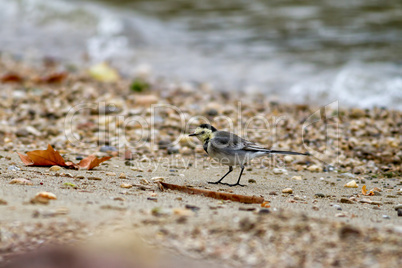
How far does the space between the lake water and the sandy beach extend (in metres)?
1.23

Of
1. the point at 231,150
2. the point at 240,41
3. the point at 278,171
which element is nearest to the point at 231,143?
the point at 231,150

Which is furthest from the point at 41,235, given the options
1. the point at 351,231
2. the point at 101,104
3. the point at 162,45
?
the point at 162,45

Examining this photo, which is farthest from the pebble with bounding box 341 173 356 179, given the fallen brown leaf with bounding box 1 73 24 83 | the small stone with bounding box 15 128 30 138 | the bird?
the fallen brown leaf with bounding box 1 73 24 83

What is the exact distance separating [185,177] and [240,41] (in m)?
8.31

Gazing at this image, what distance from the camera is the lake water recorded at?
9906mm

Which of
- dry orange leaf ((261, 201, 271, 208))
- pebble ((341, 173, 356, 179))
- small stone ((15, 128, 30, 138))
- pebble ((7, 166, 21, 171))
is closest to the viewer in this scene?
dry orange leaf ((261, 201, 271, 208))

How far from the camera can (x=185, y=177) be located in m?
5.37

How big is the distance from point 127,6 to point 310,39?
7.27 metres

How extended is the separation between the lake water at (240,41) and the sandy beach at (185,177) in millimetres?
1234

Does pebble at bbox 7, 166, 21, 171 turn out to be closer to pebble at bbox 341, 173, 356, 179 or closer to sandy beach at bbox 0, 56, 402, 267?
sandy beach at bbox 0, 56, 402, 267

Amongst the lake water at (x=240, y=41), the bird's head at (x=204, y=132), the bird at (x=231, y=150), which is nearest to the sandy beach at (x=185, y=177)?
the bird at (x=231, y=150)

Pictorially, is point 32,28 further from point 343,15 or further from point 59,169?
point 59,169

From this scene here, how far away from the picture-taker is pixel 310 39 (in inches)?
510

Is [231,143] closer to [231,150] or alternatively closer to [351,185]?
[231,150]
